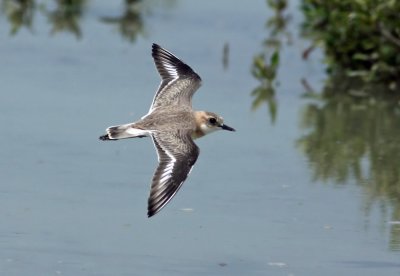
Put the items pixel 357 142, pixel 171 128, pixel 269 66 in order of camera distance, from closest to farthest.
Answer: pixel 171 128, pixel 357 142, pixel 269 66

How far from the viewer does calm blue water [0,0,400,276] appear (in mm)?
7641

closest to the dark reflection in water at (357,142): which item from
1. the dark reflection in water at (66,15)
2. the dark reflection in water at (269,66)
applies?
the dark reflection in water at (269,66)

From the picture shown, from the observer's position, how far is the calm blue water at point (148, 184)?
7.64m

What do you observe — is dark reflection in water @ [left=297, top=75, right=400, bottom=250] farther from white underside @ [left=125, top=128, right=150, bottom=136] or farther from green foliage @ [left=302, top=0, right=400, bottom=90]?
white underside @ [left=125, top=128, right=150, bottom=136]

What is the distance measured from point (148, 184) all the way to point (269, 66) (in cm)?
381

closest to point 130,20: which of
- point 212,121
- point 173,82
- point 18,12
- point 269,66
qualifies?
point 18,12

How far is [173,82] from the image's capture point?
9.78 meters

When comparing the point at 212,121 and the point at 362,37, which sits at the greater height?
the point at 212,121

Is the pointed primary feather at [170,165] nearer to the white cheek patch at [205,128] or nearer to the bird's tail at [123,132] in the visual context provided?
the bird's tail at [123,132]

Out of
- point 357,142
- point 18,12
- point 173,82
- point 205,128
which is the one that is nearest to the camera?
point 205,128

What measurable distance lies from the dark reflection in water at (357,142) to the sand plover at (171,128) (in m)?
1.15

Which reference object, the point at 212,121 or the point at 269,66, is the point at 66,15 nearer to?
the point at 269,66

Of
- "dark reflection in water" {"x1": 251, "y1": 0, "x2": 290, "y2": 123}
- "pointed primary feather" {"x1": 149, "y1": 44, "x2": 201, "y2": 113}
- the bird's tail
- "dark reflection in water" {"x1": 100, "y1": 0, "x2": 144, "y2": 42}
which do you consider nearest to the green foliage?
"dark reflection in water" {"x1": 251, "y1": 0, "x2": 290, "y2": 123}

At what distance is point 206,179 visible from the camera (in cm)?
937
